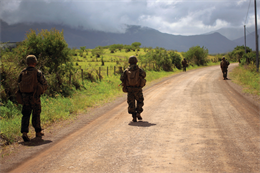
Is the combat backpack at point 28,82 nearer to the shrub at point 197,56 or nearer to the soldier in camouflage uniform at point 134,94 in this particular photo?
the soldier in camouflage uniform at point 134,94

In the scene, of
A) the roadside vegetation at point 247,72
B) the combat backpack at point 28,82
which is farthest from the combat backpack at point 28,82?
the roadside vegetation at point 247,72

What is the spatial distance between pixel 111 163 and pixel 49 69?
34.6 feet

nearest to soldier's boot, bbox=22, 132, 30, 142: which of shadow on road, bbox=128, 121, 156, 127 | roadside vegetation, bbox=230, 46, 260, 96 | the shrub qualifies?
shadow on road, bbox=128, 121, 156, 127

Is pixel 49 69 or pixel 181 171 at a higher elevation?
pixel 49 69

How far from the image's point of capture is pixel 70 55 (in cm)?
1477

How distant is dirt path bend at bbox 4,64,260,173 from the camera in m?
3.96

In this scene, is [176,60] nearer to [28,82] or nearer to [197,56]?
[197,56]

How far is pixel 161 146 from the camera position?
4.93 m

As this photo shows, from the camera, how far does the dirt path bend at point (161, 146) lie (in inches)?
156

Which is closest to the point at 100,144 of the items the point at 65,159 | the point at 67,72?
the point at 65,159

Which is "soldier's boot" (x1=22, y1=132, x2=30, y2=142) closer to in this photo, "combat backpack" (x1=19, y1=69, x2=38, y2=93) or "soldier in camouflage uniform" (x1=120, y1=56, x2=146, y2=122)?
"combat backpack" (x1=19, y1=69, x2=38, y2=93)

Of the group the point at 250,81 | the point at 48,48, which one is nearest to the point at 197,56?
the point at 250,81

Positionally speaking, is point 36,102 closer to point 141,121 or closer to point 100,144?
point 100,144

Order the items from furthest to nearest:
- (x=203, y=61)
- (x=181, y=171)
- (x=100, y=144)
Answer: (x=203, y=61)
(x=100, y=144)
(x=181, y=171)
